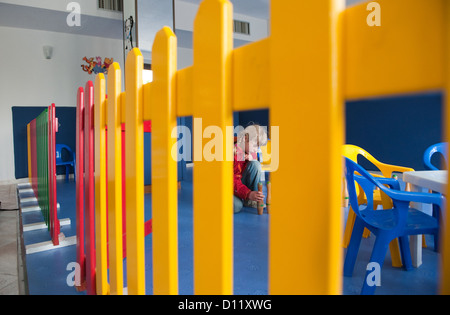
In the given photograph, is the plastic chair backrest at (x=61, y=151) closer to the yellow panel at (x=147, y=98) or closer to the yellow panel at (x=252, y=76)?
the yellow panel at (x=147, y=98)

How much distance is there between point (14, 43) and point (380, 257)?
19.6 ft

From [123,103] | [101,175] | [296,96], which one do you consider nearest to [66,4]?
[101,175]

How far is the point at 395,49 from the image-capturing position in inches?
12.1

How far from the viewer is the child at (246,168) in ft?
10.2

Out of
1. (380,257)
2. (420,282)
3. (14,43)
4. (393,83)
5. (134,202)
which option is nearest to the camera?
(393,83)

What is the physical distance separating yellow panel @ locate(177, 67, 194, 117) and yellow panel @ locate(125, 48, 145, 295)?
0.20 m

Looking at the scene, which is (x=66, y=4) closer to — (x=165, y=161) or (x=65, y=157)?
(x=65, y=157)

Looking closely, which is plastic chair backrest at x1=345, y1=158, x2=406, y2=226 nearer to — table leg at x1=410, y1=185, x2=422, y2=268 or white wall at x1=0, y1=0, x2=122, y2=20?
table leg at x1=410, y1=185, x2=422, y2=268

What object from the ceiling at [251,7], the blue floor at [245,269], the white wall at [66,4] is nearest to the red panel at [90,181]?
the blue floor at [245,269]

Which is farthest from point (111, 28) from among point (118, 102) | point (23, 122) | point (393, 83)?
point (393, 83)

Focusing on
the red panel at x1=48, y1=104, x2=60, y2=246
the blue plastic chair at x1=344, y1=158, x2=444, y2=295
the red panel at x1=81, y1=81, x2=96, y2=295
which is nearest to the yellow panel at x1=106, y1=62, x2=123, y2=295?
the red panel at x1=81, y1=81, x2=96, y2=295

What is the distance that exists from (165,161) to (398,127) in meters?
4.98
